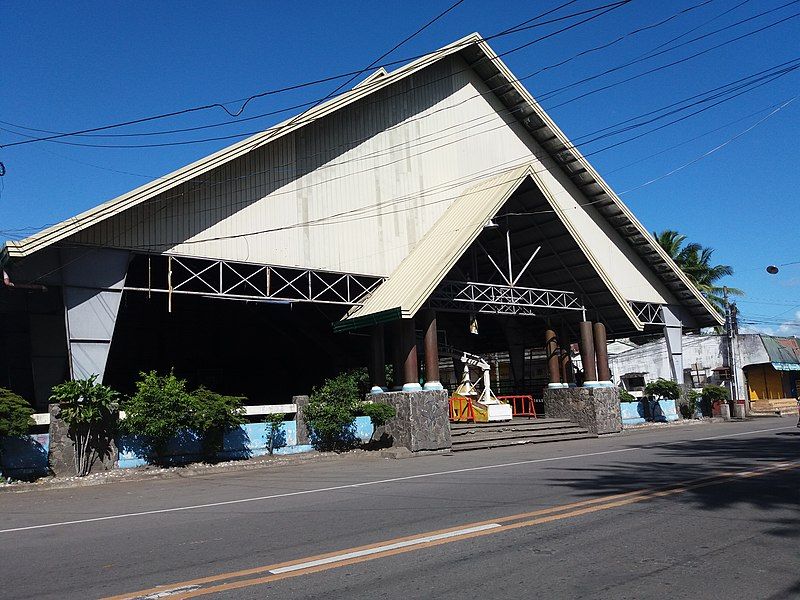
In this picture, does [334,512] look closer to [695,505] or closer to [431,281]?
[695,505]

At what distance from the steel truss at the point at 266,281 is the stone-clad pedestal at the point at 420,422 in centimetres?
405

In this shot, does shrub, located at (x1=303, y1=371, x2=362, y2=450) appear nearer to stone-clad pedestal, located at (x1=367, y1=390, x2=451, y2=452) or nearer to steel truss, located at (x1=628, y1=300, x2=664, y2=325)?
stone-clad pedestal, located at (x1=367, y1=390, x2=451, y2=452)

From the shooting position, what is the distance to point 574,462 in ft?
47.9

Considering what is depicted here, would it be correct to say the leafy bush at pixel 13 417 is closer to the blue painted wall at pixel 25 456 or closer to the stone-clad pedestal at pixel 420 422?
the blue painted wall at pixel 25 456

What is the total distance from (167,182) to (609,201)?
61.6 ft

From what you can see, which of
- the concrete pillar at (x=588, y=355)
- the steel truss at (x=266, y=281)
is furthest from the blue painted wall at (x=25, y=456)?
the concrete pillar at (x=588, y=355)

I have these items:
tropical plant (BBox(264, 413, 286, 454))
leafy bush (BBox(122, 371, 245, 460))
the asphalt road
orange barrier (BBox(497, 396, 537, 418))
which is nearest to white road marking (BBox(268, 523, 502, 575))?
the asphalt road

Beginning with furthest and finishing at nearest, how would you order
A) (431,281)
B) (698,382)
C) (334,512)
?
(698,382) → (431,281) → (334,512)

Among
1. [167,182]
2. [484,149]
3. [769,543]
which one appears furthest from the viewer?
[484,149]

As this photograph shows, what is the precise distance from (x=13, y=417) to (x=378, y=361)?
33.1 ft

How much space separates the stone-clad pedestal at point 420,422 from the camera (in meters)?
19.0

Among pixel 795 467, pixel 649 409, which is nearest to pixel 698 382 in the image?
pixel 649 409

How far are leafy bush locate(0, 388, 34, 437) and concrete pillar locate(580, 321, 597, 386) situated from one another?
17713 millimetres

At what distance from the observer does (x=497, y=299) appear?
23.0 meters
